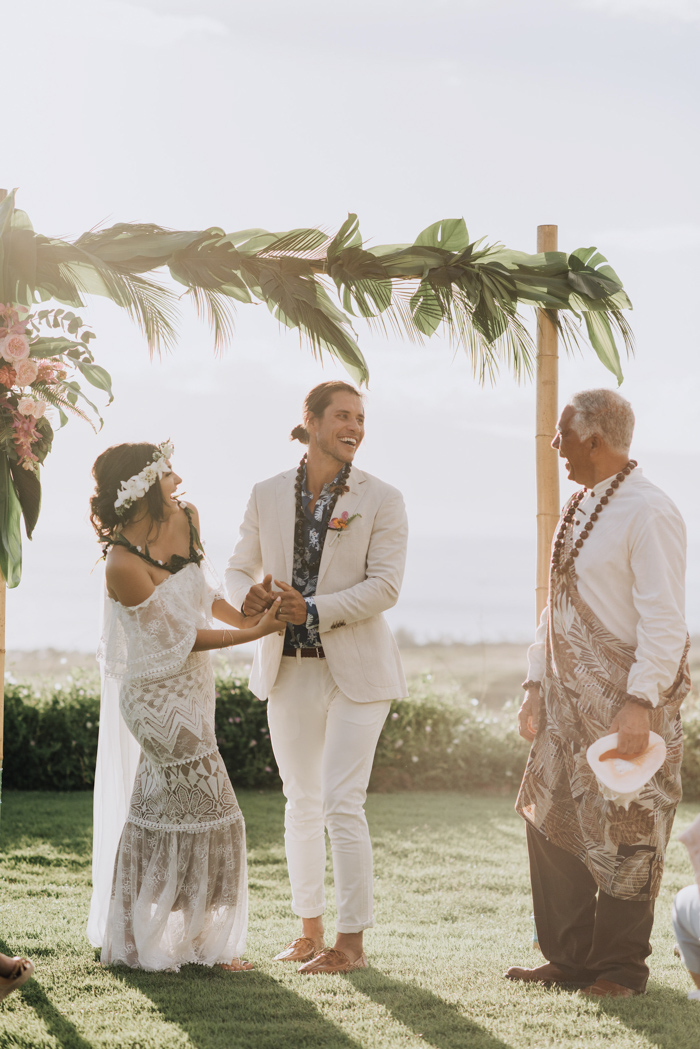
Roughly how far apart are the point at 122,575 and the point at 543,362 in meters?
2.02

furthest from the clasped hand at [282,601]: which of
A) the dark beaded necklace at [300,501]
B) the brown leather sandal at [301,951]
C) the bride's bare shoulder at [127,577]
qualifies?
the brown leather sandal at [301,951]

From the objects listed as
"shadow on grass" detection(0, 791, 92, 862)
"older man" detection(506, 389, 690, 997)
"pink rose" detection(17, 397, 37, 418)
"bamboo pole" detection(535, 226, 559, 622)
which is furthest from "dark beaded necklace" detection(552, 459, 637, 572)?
"shadow on grass" detection(0, 791, 92, 862)

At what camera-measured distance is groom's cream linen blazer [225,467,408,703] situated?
4156 millimetres

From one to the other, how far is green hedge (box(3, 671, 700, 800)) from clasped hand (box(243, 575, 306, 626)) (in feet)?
14.7

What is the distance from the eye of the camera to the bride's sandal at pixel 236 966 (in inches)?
155

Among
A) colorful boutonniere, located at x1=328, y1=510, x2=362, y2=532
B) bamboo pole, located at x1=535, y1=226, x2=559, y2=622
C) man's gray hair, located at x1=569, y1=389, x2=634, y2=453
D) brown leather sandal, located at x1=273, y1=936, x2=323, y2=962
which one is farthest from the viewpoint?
bamboo pole, located at x1=535, y1=226, x2=559, y2=622

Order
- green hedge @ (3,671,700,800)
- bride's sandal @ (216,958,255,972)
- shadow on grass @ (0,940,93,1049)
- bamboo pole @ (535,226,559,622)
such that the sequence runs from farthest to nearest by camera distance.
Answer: green hedge @ (3,671,700,800) → bamboo pole @ (535,226,559,622) → bride's sandal @ (216,958,255,972) → shadow on grass @ (0,940,93,1049)

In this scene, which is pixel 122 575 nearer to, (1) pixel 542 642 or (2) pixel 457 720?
(1) pixel 542 642

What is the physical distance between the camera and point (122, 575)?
13.0 feet

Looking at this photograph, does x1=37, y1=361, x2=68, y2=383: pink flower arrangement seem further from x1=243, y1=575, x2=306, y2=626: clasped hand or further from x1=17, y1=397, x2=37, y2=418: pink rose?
x1=243, y1=575, x2=306, y2=626: clasped hand

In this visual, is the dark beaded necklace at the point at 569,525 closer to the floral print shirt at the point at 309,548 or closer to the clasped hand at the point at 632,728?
the clasped hand at the point at 632,728

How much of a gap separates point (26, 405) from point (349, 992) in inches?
92.8

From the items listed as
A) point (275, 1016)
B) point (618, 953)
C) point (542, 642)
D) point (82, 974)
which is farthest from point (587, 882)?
point (82, 974)

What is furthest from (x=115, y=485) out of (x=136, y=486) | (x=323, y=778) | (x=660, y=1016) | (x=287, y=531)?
(x=660, y=1016)
